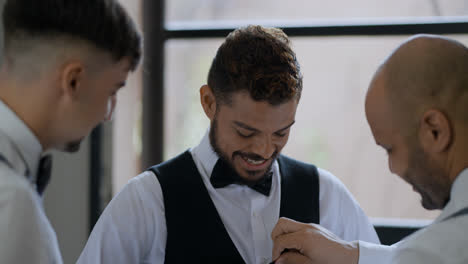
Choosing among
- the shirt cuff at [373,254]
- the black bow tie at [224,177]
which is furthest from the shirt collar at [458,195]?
the black bow tie at [224,177]

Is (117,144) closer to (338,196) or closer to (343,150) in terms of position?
(343,150)

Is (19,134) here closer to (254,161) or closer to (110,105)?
(110,105)

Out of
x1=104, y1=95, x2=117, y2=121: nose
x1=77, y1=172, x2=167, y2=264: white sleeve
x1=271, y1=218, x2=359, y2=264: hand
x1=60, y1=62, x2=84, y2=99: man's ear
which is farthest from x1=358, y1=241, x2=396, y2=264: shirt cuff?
x1=60, y1=62, x2=84, y2=99: man's ear

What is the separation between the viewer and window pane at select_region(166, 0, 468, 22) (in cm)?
290

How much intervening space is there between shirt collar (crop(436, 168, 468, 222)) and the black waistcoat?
702mm

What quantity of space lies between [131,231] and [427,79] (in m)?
1.06

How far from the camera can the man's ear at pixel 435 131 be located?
120cm

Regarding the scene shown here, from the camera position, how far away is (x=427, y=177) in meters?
1.31

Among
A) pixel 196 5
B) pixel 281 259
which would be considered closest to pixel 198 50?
pixel 196 5

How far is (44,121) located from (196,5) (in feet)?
7.27

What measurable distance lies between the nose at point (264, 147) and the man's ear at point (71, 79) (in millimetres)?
736

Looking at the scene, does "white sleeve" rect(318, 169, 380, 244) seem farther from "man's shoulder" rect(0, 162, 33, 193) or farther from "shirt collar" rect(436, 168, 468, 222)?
"man's shoulder" rect(0, 162, 33, 193)

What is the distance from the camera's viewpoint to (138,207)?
1.74 m

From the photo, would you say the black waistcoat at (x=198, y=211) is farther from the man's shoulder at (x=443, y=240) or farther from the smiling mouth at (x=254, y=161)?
the man's shoulder at (x=443, y=240)
